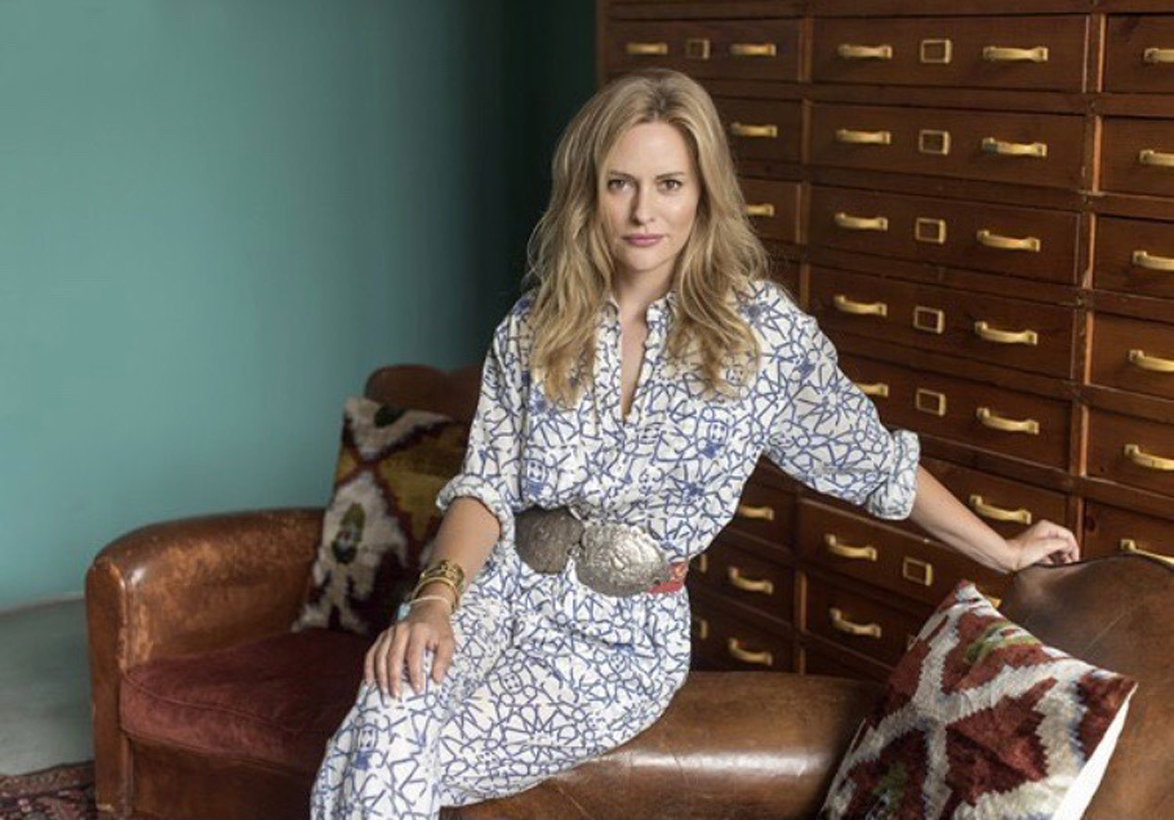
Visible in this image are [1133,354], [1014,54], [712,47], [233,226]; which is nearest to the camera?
[1133,354]

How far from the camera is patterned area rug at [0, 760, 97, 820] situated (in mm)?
3838

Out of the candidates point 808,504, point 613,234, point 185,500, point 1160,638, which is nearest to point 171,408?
point 185,500

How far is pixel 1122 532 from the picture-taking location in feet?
11.5

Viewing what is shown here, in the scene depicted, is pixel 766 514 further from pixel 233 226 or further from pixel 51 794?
pixel 233 226

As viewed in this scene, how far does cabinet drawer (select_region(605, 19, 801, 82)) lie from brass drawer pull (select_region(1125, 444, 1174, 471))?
1093 mm

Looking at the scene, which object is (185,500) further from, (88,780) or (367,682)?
(367,682)

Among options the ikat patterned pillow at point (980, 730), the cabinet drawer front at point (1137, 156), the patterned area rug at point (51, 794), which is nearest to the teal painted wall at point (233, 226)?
the patterned area rug at point (51, 794)

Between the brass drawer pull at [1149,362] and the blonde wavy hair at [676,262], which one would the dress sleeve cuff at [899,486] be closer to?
the blonde wavy hair at [676,262]

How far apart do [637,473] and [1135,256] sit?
1033 mm

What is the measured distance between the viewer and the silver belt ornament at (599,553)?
291 cm

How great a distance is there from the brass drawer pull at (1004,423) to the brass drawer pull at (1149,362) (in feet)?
0.91

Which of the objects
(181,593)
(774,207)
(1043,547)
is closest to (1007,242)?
(774,207)

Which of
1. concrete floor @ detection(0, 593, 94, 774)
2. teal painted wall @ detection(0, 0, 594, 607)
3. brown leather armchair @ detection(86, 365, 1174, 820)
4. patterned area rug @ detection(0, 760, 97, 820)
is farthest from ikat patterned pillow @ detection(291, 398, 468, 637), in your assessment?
teal painted wall @ detection(0, 0, 594, 607)

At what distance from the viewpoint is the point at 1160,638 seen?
7.80 ft
